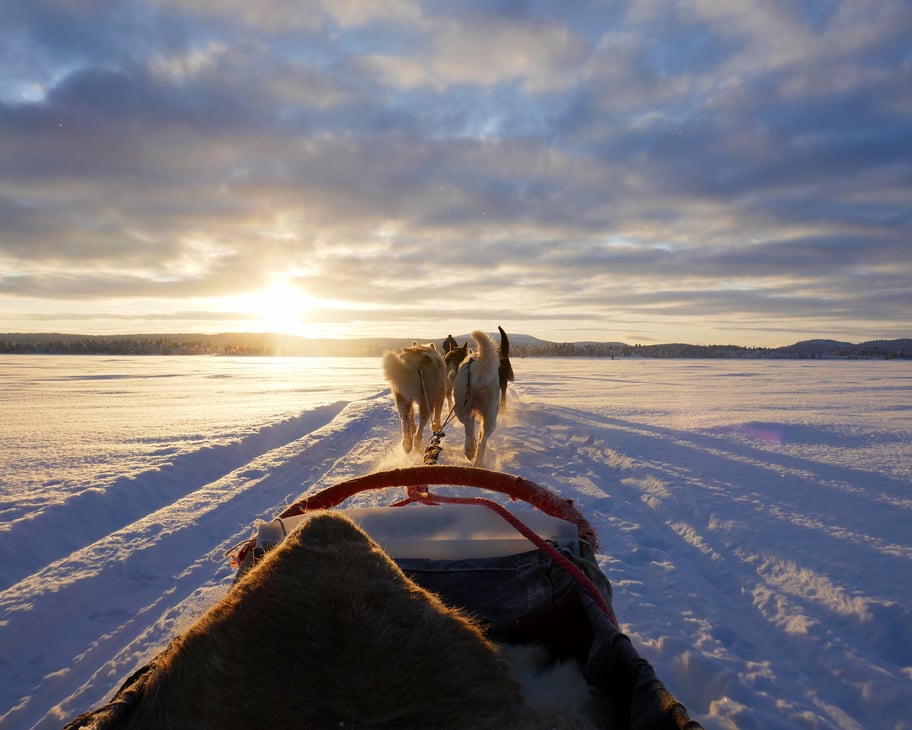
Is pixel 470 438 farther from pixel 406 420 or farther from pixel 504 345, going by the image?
pixel 504 345

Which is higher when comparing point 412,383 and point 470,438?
point 412,383

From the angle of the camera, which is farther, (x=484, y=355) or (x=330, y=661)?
(x=484, y=355)

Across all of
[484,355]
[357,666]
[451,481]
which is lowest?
[357,666]

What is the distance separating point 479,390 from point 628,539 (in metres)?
3.33

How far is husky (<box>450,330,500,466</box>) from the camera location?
279 inches

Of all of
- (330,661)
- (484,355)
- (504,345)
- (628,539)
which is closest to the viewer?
(330,661)

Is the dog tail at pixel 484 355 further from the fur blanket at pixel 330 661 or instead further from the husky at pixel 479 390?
the fur blanket at pixel 330 661

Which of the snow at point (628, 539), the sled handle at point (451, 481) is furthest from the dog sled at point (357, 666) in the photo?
the snow at point (628, 539)

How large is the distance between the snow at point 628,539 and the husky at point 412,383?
1.75 ft

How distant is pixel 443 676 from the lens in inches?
48.8

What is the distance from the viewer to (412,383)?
8.06 metres

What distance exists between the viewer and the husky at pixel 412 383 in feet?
26.4

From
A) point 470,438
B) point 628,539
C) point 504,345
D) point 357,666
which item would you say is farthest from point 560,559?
point 504,345

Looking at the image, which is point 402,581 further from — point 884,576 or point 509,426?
point 509,426
